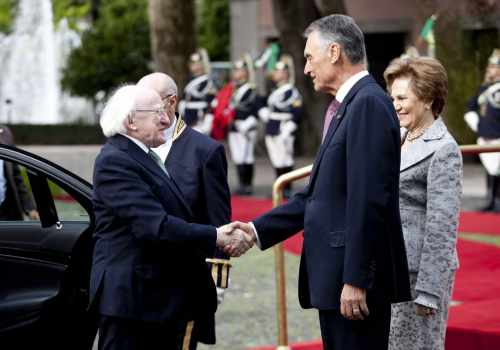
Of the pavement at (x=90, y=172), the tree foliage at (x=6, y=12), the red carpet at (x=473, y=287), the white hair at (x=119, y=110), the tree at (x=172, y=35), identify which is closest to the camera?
the white hair at (x=119, y=110)

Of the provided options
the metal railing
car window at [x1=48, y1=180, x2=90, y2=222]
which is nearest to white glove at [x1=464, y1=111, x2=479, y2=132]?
the metal railing

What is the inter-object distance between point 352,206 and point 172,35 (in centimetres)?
1849

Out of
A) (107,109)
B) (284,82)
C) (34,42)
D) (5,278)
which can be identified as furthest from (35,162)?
(34,42)

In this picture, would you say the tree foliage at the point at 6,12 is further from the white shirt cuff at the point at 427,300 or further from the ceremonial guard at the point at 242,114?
the white shirt cuff at the point at 427,300

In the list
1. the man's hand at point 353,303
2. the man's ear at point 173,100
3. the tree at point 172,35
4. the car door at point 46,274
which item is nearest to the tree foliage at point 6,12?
the tree at point 172,35

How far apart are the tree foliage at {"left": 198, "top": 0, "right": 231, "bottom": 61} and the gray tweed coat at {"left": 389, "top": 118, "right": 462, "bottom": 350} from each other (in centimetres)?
4075

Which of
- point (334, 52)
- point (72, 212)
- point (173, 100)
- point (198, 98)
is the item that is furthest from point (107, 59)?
point (334, 52)

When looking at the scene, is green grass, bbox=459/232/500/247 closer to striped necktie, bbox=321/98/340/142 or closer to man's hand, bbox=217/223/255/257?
man's hand, bbox=217/223/255/257

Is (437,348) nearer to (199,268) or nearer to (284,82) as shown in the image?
(199,268)

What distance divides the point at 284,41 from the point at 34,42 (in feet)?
47.7

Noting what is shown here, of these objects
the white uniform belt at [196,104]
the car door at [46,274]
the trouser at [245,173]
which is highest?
the car door at [46,274]

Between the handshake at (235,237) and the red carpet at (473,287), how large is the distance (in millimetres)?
1804

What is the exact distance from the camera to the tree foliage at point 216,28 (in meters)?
46.0

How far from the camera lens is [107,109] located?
4930mm
